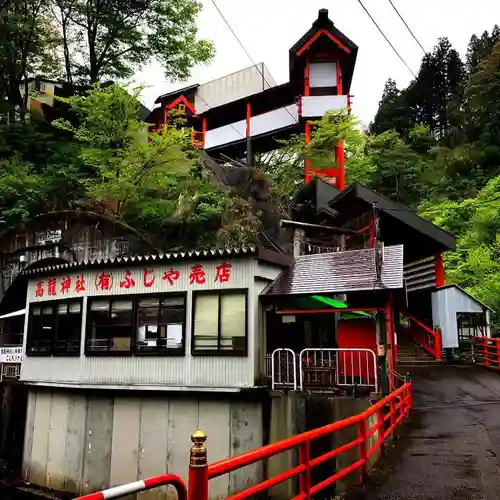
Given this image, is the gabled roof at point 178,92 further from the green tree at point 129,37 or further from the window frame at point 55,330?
the window frame at point 55,330

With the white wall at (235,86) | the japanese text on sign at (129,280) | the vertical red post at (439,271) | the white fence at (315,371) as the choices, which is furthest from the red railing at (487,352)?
the white wall at (235,86)

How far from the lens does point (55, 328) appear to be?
666 inches

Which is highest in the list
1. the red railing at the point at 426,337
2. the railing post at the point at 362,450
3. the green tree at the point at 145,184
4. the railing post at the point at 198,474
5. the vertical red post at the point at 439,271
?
the green tree at the point at 145,184

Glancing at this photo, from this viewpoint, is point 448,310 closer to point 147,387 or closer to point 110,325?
point 147,387

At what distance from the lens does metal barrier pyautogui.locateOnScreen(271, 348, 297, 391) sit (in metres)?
13.0

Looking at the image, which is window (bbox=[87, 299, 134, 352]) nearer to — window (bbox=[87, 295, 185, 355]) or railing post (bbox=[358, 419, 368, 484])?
window (bbox=[87, 295, 185, 355])

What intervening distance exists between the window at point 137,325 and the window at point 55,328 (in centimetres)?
71

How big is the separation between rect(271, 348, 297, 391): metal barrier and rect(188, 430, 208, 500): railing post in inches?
353

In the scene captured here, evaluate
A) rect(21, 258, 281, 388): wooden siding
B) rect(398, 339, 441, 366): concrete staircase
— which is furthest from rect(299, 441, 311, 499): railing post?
rect(398, 339, 441, 366): concrete staircase

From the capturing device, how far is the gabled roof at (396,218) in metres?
19.8

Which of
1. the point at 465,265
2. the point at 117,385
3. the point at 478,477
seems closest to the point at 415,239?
the point at 465,265

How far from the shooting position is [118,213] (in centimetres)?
2527

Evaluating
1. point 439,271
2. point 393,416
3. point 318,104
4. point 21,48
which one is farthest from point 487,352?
point 21,48

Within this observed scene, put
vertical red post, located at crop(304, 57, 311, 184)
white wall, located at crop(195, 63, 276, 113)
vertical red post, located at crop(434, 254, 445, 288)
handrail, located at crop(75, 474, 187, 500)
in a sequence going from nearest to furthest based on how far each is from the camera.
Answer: handrail, located at crop(75, 474, 187, 500)
vertical red post, located at crop(434, 254, 445, 288)
vertical red post, located at crop(304, 57, 311, 184)
white wall, located at crop(195, 63, 276, 113)
